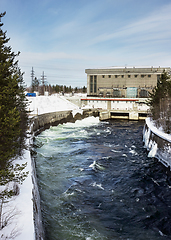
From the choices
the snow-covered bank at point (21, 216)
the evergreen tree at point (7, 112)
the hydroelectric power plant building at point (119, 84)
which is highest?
the hydroelectric power plant building at point (119, 84)

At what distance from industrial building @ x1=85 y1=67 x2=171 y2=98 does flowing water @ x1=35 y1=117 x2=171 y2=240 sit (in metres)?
51.7

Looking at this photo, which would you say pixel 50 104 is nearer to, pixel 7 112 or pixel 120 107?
pixel 120 107

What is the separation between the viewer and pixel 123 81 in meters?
72.3

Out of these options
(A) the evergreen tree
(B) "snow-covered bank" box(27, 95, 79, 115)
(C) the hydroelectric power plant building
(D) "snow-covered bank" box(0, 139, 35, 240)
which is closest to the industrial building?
(C) the hydroelectric power plant building

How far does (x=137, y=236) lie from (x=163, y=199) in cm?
444

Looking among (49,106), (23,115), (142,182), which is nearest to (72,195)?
(142,182)

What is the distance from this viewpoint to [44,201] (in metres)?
11.5

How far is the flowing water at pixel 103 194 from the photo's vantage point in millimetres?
9367

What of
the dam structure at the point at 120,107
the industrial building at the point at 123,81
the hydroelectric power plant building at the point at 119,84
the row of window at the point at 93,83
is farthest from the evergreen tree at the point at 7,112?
the row of window at the point at 93,83

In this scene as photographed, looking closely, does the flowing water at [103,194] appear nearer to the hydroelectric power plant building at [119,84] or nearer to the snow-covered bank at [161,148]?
the snow-covered bank at [161,148]

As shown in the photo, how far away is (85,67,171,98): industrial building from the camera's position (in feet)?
228

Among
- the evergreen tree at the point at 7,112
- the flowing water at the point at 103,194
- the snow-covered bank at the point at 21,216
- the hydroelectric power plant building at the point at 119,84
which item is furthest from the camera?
the hydroelectric power plant building at the point at 119,84

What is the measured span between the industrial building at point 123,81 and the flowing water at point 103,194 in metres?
51.7

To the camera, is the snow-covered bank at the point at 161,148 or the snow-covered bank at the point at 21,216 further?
the snow-covered bank at the point at 161,148
